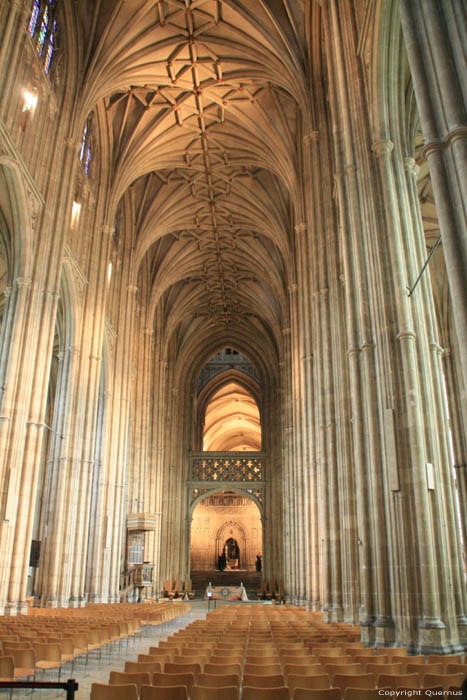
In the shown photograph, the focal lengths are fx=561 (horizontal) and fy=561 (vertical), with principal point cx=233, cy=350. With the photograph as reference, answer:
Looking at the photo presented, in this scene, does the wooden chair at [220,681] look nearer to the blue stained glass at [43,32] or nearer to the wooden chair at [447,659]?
the wooden chair at [447,659]

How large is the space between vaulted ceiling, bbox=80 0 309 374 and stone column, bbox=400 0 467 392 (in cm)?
1251

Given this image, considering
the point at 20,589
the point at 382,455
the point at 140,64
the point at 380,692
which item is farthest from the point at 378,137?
the point at 20,589

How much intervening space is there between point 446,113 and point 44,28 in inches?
602

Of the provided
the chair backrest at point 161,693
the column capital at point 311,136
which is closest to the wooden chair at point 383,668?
the chair backrest at point 161,693

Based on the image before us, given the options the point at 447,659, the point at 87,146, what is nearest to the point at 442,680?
the point at 447,659

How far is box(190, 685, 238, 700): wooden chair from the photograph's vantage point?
4.21m

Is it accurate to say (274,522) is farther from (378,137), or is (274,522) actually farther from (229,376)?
(378,137)

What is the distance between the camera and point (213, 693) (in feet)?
13.8

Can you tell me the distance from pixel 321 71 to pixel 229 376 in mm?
32633

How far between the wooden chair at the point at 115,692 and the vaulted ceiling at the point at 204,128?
18.4 meters

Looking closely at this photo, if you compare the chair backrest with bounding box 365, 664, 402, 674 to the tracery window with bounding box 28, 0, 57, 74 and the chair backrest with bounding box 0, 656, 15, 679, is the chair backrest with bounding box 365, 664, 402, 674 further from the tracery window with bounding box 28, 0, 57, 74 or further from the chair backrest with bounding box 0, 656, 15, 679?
the tracery window with bounding box 28, 0, 57, 74

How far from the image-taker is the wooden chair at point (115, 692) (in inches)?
172

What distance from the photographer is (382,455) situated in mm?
10398

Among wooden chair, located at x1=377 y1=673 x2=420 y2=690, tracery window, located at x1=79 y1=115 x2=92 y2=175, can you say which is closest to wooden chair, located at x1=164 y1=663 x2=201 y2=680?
wooden chair, located at x1=377 y1=673 x2=420 y2=690
